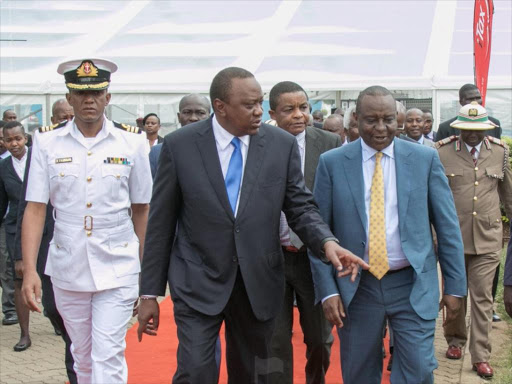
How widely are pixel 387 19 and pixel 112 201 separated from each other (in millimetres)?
19036

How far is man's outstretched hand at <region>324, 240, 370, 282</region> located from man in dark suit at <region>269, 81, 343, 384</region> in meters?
1.26

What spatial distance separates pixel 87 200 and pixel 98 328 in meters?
0.76

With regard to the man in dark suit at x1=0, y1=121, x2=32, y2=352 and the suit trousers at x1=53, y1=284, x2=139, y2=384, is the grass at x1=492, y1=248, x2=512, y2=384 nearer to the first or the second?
the suit trousers at x1=53, y1=284, x2=139, y2=384

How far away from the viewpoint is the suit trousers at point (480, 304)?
7.16m

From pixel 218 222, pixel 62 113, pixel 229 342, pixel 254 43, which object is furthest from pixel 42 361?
pixel 254 43

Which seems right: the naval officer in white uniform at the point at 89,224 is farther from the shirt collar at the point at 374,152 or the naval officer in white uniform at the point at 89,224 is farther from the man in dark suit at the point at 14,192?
the man in dark suit at the point at 14,192

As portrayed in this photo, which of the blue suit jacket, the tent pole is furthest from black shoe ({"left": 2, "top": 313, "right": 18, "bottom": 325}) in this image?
the tent pole

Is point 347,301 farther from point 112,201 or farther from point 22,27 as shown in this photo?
point 22,27

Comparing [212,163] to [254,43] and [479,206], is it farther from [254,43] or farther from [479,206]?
[254,43]

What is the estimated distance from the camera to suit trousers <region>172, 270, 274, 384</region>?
4.38m

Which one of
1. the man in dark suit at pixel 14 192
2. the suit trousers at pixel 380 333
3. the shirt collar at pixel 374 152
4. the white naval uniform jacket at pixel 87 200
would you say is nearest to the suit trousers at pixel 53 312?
the white naval uniform jacket at pixel 87 200

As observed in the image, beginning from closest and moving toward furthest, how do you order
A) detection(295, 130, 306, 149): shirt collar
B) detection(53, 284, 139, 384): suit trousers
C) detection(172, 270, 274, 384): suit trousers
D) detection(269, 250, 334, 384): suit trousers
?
detection(172, 270, 274, 384): suit trousers → detection(53, 284, 139, 384): suit trousers → detection(269, 250, 334, 384): suit trousers → detection(295, 130, 306, 149): shirt collar

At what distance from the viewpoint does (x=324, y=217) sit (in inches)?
193

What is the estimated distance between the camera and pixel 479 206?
7441 mm
